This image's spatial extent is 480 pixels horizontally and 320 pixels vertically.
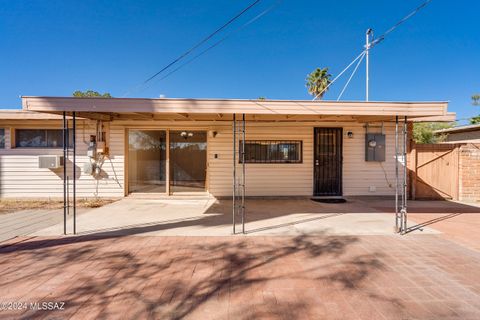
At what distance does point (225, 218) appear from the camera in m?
5.23

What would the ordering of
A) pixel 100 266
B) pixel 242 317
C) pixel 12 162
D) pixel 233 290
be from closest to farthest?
1. pixel 242 317
2. pixel 233 290
3. pixel 100 266
4. pixel 12 162

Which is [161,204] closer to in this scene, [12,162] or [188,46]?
[12,162]

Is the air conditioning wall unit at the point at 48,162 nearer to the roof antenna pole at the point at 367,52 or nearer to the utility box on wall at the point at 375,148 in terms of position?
the utility box on wall at the point at 375,148

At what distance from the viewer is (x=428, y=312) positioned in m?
2.15

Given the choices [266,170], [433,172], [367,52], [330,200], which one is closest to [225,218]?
[266,170]

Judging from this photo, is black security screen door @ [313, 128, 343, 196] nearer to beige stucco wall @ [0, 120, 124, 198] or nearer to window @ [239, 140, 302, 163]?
window @ [239, 140, 302, 163]

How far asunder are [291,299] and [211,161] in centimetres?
551

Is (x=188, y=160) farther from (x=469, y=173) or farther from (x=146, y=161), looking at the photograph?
(x=469, y=173)

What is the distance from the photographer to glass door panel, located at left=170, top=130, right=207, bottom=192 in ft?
24.7

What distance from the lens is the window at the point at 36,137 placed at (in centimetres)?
734

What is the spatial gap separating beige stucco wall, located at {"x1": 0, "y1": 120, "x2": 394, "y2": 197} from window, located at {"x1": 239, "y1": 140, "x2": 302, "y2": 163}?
0.16 m

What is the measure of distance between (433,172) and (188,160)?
7.71 meters

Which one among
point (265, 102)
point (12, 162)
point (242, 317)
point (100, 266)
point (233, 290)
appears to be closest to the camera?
point (242, 317)

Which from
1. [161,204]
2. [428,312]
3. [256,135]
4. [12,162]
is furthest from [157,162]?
[428,312]
